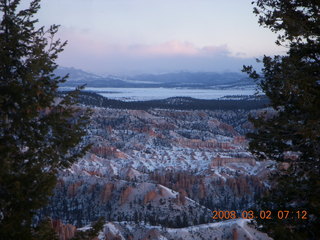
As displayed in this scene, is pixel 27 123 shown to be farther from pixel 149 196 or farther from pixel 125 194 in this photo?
pixel 125 194

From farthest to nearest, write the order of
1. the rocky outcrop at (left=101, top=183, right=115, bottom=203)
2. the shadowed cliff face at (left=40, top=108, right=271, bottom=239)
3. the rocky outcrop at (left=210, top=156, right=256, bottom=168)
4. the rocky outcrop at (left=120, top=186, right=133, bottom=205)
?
the rocky outcrop at (left=210, top=156, right=256, bottom=168)
the rocky outcrop at (left=101, top=183, right=115, bottom=203)
the rocky outcrop at (left=120, top=186, right=133, bottom=205)
the shadowed cliff face at (left=40, top=108, right=271, bottom=239)

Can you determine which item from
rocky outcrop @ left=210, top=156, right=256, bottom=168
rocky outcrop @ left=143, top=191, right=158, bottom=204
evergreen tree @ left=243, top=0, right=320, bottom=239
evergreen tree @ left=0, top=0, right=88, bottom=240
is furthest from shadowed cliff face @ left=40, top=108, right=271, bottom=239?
evergreen tree @ left=0, top=0, right=88, bottom=240

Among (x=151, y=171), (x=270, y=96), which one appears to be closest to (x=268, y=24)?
(x=270, y=96)

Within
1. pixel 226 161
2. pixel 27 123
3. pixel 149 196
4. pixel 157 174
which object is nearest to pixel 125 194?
pixel 149 196

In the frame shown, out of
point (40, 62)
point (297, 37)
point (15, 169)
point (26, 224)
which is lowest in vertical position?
point (26, 224)

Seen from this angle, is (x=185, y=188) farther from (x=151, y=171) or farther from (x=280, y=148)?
(x=280, y=148)

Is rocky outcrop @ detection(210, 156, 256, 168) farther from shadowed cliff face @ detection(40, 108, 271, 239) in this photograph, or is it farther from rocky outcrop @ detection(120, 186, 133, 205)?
rocky outcrop @ detection(120, 186, 133, 205)
